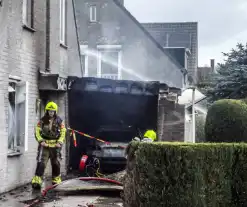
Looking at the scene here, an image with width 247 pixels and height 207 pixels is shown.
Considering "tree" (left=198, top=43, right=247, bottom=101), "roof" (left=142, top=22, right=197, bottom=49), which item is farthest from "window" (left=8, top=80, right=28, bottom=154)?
"roof" (left=142, top=22, right=197, bottom=49)

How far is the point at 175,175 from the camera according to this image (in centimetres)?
612

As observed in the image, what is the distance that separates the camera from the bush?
52.7 ft

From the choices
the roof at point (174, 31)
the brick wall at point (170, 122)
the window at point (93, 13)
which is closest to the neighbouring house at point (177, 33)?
the roof at point (174, 31)

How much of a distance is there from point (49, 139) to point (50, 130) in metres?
0.23

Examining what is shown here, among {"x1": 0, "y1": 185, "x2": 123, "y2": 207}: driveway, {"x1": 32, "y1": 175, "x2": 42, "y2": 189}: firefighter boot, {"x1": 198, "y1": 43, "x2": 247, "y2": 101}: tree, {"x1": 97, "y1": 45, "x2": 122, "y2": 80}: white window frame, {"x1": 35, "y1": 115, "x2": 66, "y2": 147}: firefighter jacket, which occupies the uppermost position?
{"x1": 97, "y1": 45, "x2": 122, "y2": 80}: white window frame

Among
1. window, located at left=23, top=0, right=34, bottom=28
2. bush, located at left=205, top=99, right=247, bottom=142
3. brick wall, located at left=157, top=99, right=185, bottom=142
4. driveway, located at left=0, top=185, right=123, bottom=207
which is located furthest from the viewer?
bush, located at left=205, top=99, right=247, bottom=142

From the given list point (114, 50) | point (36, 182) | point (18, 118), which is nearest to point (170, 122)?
point (18, 118)

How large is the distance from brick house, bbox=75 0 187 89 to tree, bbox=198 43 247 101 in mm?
5486

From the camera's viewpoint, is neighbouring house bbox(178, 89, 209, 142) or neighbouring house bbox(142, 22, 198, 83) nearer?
neighbouring house bbox(178, 89, 209, 142)

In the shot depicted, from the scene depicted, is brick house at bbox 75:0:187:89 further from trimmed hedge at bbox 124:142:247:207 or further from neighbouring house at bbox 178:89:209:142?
trimmed hedge at bbox 124:142:247:207

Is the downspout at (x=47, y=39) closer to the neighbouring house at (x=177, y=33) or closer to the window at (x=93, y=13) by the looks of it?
the window at (x=93, y=13)

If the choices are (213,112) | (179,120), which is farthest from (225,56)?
(179,120)

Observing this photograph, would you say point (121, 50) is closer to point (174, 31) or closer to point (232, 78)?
point (232, 78)

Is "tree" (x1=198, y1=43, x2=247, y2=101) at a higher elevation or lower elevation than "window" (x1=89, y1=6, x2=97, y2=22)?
lower
